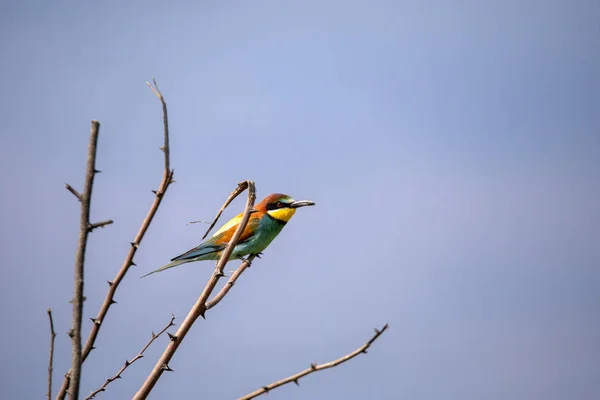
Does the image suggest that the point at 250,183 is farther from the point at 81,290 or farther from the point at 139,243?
the point at 81,290

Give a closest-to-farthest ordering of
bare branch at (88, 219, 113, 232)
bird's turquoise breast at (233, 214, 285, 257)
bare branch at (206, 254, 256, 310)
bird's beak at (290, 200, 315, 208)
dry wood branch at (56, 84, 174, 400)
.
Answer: bare branch at (88, 219, 113, 232) < dry wood branch at (56, 84, 174, 400) < bare branch at (206, 254, 256, 310) < bird's beak at (290, 200, 315, 208) < bird's turquoise breast at (233, 214, 285, 257)

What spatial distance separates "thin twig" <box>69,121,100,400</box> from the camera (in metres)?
0.95

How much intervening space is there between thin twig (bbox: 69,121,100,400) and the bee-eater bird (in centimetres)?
235

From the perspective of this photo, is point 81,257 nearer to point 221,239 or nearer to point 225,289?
point 225,289

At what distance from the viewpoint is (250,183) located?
1450 millimetres

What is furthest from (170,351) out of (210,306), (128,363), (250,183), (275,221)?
(275,221)

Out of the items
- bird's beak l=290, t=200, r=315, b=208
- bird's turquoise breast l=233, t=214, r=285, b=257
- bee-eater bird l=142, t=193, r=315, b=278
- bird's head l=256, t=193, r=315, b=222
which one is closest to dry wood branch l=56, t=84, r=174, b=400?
bird's beak l=290, t=200, r=315, b=208

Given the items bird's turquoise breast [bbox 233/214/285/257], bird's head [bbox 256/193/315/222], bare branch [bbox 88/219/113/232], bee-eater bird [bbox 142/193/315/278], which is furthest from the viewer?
bird's turquoise breast [bbox 233/214/285/257]

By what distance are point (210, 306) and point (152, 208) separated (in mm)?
298

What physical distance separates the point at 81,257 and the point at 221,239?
8.66ft

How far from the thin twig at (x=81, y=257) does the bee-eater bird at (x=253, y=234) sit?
2.35m

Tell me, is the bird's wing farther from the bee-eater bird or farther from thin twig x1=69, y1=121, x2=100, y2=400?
thin twig x1=69, y1=121, x2=100, y2=400

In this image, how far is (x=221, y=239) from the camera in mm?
3594

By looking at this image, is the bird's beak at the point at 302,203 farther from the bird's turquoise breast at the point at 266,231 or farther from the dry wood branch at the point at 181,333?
the dry wood branch at the point at 181,333
